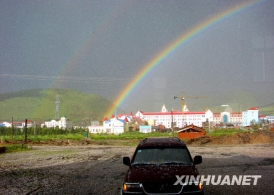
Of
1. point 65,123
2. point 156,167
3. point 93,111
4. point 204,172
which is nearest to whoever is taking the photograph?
point 156,167

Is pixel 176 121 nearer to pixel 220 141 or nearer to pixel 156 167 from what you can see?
pixel 220 141

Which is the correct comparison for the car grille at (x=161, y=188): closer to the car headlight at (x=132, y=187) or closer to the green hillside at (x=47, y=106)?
the car headlight at (x=132, y=187)

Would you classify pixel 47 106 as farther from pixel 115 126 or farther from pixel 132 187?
pixel 132 187

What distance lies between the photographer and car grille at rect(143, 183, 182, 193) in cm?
654

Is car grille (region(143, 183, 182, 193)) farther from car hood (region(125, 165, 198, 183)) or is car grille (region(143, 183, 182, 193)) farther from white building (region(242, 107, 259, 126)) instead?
white building (region(242, 107, 259, 126))

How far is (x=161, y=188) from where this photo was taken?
6.58 meters

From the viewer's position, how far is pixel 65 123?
13538 cm

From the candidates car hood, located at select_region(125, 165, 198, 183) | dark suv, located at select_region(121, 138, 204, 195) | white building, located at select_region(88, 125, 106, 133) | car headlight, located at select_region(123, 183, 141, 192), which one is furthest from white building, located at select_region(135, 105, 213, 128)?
car headlight, located at select_region(123, 183, 141, 192)

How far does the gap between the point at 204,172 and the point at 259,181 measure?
9.08ft

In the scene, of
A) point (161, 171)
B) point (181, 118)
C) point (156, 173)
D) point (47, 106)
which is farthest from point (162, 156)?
point (47, 106)

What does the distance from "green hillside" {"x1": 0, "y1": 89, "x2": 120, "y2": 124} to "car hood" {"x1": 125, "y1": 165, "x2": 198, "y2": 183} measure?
418 feet

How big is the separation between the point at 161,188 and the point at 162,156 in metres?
1.66

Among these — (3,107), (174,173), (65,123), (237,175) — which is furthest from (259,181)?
(3,107)

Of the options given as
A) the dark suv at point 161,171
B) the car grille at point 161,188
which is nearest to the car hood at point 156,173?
the dark suv at point 161,171
